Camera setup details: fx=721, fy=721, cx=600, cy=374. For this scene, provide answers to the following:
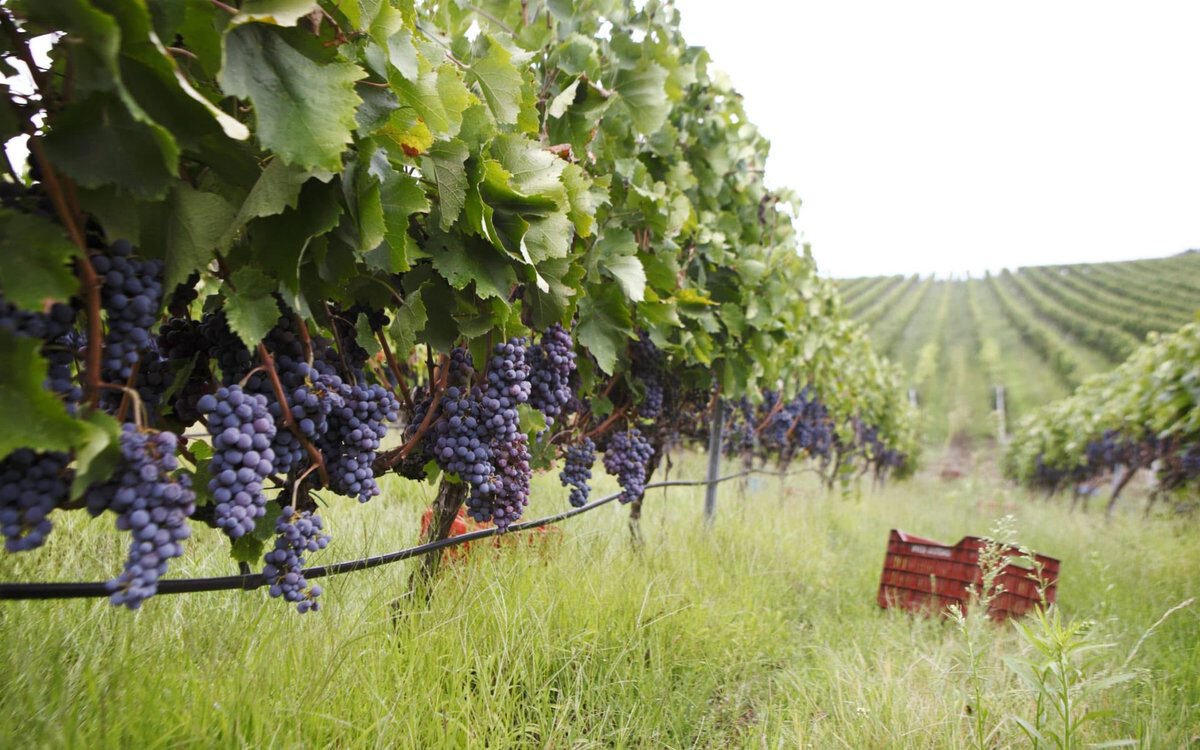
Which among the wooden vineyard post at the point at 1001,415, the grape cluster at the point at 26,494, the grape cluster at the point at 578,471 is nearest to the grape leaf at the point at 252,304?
the grape cluster at the point at 26,494

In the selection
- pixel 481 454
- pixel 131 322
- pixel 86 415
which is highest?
pixel 131 322

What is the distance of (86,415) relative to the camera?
3.39 ft

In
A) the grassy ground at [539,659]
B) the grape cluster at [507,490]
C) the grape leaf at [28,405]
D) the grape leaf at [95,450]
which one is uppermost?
the grape leaf at [28,405]

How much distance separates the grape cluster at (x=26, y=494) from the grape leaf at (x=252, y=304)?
0.32m

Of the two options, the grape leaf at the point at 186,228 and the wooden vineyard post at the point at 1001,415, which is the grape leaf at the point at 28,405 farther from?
the wooden vineyard post at the point at 1001,415

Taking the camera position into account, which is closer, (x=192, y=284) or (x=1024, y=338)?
(x=192, y=284)

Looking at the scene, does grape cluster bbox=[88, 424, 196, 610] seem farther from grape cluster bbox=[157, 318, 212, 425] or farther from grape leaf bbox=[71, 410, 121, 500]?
grape cluster bbox=[157, 318, 212, 425]

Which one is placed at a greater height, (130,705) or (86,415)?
(86,415)

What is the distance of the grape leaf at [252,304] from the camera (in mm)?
1185

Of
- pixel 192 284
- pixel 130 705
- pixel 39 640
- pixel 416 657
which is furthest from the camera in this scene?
pixel 416 657

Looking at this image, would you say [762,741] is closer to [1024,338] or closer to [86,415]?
[86,415]

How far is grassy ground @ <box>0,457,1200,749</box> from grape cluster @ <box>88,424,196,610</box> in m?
0.53

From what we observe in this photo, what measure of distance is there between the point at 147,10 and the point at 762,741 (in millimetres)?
2524

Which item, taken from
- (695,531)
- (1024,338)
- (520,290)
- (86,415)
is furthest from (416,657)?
(1024,338)
